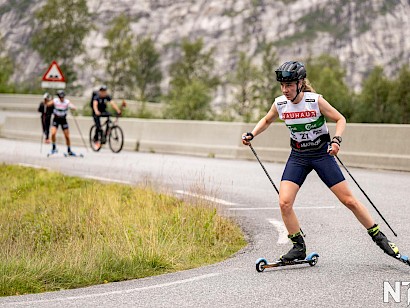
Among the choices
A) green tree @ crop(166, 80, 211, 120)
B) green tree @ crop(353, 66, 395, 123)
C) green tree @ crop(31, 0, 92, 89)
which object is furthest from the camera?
green tree @ crop(31, 0, 92, 89)

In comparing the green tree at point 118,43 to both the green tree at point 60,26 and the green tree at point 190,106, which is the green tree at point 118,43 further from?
the green tree at point 190,106

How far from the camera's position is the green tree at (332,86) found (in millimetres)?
36188

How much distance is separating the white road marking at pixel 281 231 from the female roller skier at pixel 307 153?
1.50 metres

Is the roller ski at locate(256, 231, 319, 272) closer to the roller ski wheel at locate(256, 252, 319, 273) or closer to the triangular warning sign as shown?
the roller ski wheel at locate(256, 252, 319, 273)

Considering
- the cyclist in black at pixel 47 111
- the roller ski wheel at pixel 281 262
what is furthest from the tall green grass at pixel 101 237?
the cyclist in black at pixel 47 111

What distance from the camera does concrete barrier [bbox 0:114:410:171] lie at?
1733 centimetres

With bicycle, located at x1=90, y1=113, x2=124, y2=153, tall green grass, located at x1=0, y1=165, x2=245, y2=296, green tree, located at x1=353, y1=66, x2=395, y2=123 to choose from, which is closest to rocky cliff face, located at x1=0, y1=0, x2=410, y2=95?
green tree, located at x1=353, y1=66, x2=395, y2=123

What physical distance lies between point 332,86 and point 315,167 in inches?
2462

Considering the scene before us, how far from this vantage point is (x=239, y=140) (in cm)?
2138

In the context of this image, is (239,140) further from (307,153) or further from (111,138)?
(307,153)

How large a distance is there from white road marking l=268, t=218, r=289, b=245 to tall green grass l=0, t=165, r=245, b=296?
Answer: 1.43 feet

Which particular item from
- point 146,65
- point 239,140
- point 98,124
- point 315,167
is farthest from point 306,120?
point 146,65

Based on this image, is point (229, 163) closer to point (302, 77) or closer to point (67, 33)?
point (302, 77)

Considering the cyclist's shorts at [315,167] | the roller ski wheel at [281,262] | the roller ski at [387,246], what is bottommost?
the roller ski wheel at [281,262]
